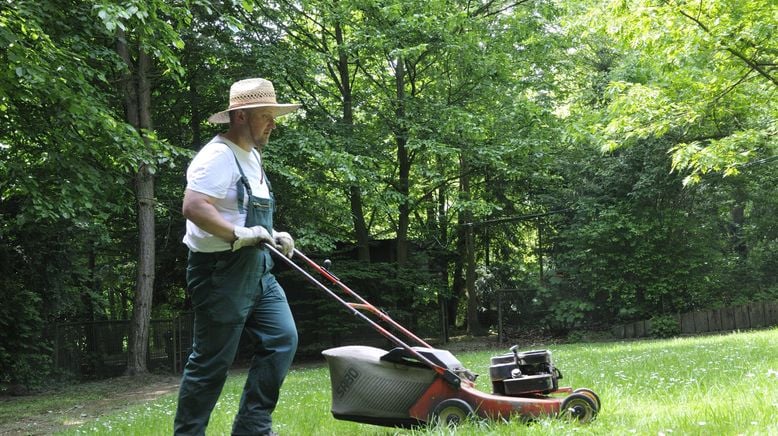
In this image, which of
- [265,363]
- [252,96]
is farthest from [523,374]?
[252,96]

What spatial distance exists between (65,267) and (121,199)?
213cm

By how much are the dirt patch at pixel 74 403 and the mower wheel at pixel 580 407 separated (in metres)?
5.77

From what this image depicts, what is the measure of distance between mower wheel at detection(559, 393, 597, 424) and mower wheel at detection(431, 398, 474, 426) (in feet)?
1.81

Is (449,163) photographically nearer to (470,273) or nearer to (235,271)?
(470,273)

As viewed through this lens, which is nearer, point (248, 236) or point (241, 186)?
point (248, 236)

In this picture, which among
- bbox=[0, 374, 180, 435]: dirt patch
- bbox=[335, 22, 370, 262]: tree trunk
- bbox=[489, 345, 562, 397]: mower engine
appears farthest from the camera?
bbox=[335, 22, 370, 262]: tree trunk

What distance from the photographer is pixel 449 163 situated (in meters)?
20.9

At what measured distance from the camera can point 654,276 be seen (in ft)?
59.4

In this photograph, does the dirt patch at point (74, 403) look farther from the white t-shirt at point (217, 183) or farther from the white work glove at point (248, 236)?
the white work glove at point (248, 236)

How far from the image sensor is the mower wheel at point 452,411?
398 cm

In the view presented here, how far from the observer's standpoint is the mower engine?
13.7ft

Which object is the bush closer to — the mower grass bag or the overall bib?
the mower grass bag

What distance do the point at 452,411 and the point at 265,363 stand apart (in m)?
1.09

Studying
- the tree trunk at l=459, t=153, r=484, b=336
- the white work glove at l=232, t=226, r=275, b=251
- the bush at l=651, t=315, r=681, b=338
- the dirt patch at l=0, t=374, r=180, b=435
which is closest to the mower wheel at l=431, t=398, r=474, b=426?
the white work glove at l=232, t=226, r=275, b=251
